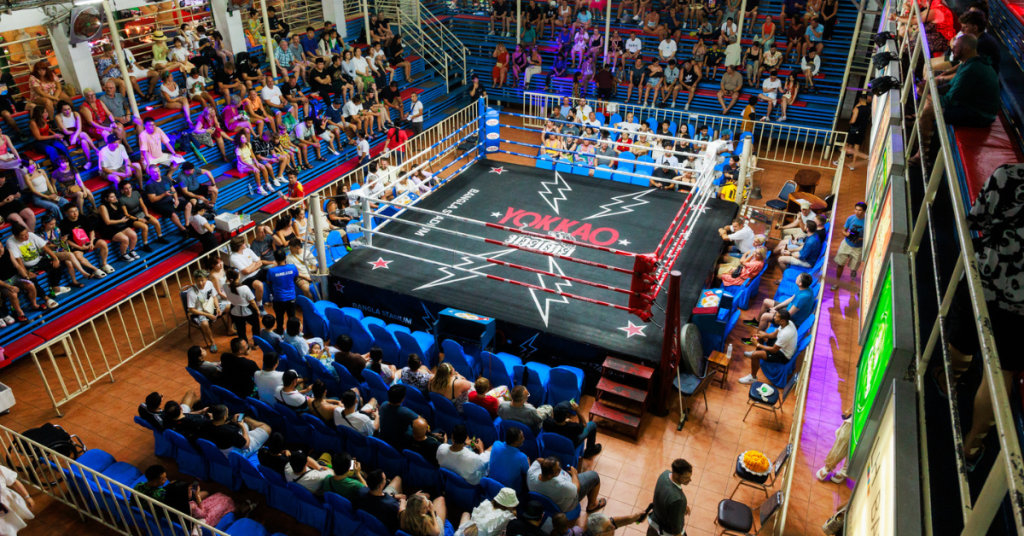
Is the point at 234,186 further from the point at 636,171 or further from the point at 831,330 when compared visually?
the point at 831,330

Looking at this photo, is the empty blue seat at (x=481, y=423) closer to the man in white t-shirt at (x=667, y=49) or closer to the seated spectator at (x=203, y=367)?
the seated spectator at (x=203, y=367)

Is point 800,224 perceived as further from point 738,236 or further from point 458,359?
point 458,359

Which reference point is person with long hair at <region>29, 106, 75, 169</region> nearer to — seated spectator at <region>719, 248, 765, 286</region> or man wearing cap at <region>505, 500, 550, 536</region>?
man wearing cap at <region>505, 500, 550, 536</region>

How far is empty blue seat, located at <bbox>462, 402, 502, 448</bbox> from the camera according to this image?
222 inches

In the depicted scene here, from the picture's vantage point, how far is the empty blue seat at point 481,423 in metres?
5.64

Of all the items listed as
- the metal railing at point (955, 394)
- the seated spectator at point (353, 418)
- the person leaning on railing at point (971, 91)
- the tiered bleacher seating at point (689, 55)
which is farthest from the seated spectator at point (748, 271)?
the tiered bleacher seating at point (689, 55)

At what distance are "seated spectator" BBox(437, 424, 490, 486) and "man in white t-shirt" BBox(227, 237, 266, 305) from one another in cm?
379

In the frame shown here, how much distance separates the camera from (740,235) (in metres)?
8.45

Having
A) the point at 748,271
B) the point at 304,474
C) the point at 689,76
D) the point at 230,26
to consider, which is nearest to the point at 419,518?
the point at 304,474

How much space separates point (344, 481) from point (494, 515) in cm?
117

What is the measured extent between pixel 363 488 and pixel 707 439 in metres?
3.40

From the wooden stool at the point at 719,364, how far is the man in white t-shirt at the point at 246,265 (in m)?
5.25

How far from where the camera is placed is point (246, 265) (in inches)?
318

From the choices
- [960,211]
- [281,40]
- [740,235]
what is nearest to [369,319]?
[740,235]
